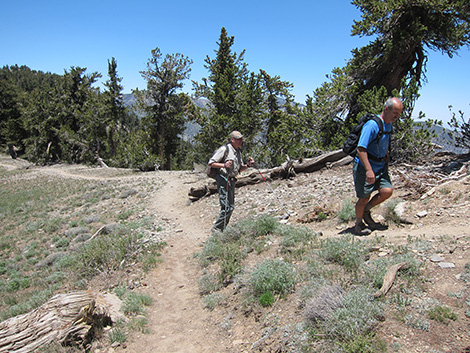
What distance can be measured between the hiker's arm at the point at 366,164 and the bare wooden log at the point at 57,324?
5.01 metres

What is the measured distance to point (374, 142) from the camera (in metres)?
5.34

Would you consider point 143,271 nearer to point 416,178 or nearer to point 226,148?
point 226,148

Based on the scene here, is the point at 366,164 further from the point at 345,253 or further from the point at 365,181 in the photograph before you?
the point at 345,253

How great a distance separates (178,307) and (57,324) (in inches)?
80.1

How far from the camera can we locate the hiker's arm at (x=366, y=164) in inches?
202

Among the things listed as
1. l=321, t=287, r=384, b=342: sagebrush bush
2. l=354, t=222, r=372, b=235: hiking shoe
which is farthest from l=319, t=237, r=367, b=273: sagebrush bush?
l=354, t=222, r=372, b=235: hiking shoe

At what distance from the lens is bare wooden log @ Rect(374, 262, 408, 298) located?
12.1 ft

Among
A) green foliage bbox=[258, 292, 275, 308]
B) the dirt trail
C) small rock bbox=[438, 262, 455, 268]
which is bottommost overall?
the dirt trail

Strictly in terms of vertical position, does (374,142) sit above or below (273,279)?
above

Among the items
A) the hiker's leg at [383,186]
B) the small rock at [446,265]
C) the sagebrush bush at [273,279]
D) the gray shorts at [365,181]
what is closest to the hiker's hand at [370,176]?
the gray shorts at [365,181]

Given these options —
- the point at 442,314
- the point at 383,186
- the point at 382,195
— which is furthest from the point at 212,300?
the point at 383,186

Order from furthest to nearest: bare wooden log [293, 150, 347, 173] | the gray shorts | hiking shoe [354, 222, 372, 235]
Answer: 1. bare wooden log [293, 150, 347, 173]
2. hiking shoe [354, 222, 372, 235]
3. the gray shorts

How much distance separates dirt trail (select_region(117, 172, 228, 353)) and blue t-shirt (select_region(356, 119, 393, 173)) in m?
3.98

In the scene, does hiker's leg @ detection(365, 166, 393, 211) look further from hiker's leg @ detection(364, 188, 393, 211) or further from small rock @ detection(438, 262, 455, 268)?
small rock @ detection(438, 262, 455, 268)
